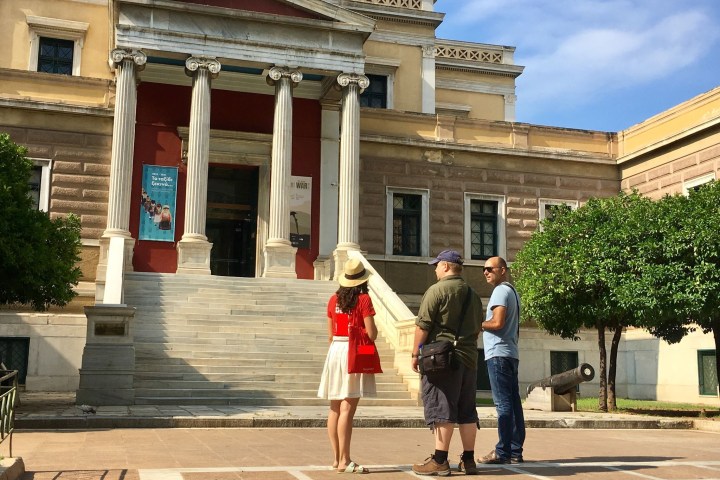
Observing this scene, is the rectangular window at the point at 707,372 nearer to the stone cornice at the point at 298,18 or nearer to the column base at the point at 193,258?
the stone cornice at the point at 298,18

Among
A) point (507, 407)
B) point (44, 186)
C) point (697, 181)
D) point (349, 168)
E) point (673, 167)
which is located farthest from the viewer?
point (673, 167)

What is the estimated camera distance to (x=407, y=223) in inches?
1053

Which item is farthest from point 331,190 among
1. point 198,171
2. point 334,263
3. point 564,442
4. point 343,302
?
point 343,302

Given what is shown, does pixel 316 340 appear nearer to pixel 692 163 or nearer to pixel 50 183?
pixel 50 183

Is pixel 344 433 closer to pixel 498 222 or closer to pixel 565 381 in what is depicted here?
pixel 565 381

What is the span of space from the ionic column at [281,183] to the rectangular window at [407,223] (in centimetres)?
466

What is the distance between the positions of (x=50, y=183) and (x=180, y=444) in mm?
16009

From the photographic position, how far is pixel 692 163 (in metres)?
24.7

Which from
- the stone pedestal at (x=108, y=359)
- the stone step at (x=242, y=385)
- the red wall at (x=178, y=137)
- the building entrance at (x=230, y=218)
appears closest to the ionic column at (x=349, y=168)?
the red wall at (x=178, y=137)

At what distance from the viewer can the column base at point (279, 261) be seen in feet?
73.9

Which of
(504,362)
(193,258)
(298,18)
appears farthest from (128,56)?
(504,362)

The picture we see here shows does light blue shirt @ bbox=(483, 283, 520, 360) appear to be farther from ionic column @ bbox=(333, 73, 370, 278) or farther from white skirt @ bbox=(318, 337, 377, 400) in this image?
ionic column @ bbox=(333, 73, 370, 278)

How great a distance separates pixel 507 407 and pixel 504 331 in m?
0.79

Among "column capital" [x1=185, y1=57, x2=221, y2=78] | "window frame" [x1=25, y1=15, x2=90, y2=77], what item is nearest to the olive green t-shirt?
"column capital" [x1=185, y1=57, x2=221, y2=78]
